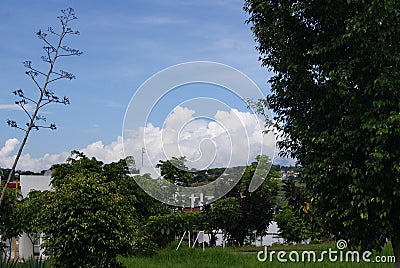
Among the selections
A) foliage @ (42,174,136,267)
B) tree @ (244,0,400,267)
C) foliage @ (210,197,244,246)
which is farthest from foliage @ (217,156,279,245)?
tree @ (244,0,400,267)

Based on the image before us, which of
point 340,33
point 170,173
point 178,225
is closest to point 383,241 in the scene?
point 340,33

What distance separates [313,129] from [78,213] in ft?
10.7

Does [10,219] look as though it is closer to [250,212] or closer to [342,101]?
[342,101]

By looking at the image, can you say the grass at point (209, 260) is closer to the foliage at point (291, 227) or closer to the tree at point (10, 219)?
the tree at point (10, 219)

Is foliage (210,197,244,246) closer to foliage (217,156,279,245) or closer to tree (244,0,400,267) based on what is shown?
foliage (217,156,279,245)

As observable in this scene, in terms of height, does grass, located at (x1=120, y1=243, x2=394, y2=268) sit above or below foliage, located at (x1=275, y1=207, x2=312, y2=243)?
below

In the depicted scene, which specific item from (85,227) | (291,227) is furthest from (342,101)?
(291,227)

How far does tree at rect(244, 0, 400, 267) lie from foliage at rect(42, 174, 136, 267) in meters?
2.50

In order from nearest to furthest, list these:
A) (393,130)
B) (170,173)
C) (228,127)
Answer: (393,130) → (228,127) → (170,173)

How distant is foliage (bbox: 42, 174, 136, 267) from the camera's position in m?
7.36

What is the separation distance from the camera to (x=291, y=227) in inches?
625

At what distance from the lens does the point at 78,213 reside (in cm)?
749

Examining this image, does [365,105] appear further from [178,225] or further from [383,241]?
[178,225]

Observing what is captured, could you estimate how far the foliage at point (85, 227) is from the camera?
7.36 metres
